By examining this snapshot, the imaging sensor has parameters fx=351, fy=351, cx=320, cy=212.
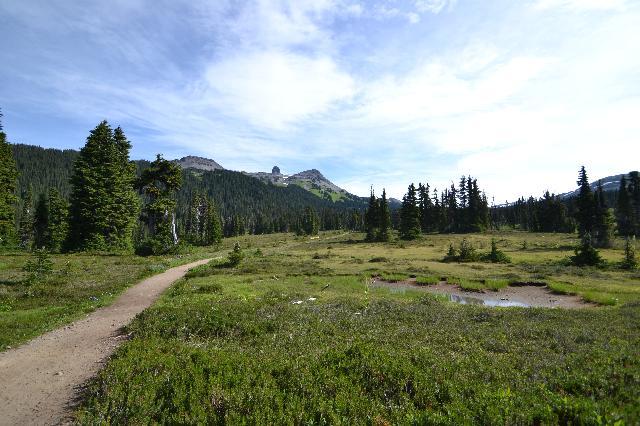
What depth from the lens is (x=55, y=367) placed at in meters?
10.9

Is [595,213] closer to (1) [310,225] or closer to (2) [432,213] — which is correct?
(2) [432,213]

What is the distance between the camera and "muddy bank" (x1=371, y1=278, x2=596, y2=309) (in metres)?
24.8

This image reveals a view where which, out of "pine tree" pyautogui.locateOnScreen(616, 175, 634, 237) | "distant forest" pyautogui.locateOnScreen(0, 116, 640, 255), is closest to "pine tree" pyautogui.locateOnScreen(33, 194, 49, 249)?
"distant forest" pyautogui.locateOnScreen(0, 116, 640, 255)

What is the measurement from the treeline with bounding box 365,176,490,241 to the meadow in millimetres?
74978

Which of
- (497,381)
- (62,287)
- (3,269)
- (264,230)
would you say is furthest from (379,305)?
(264,230)

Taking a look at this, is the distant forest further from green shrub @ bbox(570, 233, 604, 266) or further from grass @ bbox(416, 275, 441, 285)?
grass @ bbox(416, 275, 441, 285)

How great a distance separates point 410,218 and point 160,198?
64.8 meters

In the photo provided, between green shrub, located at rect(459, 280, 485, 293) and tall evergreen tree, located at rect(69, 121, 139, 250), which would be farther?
tall evergreen tree, located at rect(69, 121, 139, 250)

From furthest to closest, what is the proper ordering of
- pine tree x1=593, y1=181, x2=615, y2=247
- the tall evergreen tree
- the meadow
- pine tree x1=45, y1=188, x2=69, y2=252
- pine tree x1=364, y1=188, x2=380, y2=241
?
pine tree x1=364, y1=188, x2=380, y2=241, pine tree x1=45, y1=188, x2=69, y2=252, pine tree x1=593, y1=181, x2=615, y2=247, the tall evergreen tree, the meadow

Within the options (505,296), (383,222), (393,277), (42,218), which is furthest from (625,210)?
(42,218)

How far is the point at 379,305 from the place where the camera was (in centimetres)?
2014

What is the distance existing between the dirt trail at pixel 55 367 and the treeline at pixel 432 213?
79820mm

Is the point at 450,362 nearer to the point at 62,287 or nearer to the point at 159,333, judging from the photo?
the point at 159,333

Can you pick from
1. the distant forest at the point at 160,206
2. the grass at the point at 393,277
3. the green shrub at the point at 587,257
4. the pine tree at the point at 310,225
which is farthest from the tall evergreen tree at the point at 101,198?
the pine tree at the point at 310,225
